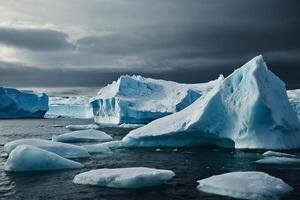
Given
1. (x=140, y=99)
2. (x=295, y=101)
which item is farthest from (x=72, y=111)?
(x=295, y=101)

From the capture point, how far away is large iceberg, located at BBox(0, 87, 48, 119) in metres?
69.7

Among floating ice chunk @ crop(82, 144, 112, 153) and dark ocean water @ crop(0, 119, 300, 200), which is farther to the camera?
floating ice chunk @ crop(82, 144, 112, 153)

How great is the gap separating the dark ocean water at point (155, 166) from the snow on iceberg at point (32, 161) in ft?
1.84

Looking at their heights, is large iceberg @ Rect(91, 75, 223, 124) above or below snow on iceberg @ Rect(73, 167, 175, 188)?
above

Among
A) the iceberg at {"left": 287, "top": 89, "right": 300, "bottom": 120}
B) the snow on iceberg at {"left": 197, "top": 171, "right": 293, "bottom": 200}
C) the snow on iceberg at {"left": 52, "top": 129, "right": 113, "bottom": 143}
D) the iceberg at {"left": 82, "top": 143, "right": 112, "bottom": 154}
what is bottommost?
the snow on iceberg at {"left": 197, "top": 171, "right": 293, "bottom": 200}

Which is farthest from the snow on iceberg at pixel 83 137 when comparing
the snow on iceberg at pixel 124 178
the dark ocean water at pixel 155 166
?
the snow on iceberg at pixel 124 178

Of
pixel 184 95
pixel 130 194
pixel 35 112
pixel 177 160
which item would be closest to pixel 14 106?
pixel 35 112

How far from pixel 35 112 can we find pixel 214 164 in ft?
224

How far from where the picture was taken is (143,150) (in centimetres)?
2394

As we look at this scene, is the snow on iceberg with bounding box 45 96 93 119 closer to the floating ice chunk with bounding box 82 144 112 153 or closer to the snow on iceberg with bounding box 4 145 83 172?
the floating ice chunk with bounding box 82 144 112 153

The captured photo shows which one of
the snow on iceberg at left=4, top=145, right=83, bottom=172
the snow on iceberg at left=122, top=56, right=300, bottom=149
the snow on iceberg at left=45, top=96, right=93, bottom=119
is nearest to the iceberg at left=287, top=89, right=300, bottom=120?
the snow on iceberg at left=122, top=56, right=300, bottom=149

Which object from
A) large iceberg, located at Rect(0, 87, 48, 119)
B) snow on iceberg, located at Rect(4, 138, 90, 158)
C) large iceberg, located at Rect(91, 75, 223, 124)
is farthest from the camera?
large iceberg, located at Rect(0, 87, 48, 119)

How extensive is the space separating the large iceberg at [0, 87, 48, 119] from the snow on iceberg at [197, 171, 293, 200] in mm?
60875

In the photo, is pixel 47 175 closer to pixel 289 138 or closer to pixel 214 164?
pixel 214 164
